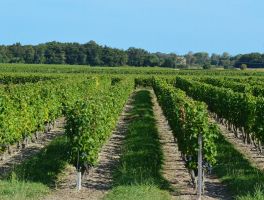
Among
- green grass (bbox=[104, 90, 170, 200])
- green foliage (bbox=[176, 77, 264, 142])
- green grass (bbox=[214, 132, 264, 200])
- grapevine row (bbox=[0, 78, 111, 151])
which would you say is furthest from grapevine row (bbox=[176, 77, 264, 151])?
grapevine row (bbox=[0, 78, 111, 151])

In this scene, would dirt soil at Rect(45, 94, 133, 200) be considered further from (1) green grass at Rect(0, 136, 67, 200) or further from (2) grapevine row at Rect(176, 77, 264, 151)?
(2) grapevine row at Rect(176, 77, 264, 151)

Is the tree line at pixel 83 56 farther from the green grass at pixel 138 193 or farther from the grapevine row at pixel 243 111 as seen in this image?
the green grass at pixel 138 193

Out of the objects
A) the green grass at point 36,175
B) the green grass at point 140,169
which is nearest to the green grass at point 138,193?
the green grass at point 140,169

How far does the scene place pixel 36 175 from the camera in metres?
13.3

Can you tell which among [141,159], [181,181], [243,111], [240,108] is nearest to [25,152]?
[141,159]

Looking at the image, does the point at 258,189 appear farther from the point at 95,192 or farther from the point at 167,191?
the point at 95,192

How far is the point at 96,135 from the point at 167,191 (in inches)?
93.9

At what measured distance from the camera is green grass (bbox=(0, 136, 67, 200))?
11.2 meters

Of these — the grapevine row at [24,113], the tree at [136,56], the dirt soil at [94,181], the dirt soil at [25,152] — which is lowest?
the dirt soil at [25,152]

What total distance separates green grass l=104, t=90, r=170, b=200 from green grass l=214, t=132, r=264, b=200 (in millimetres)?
1712

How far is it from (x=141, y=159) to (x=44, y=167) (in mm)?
3112

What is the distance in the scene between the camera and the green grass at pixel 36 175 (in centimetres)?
1123

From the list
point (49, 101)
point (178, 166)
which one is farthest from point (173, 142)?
point (49, 101)

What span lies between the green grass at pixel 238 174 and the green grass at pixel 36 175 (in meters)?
4.59
